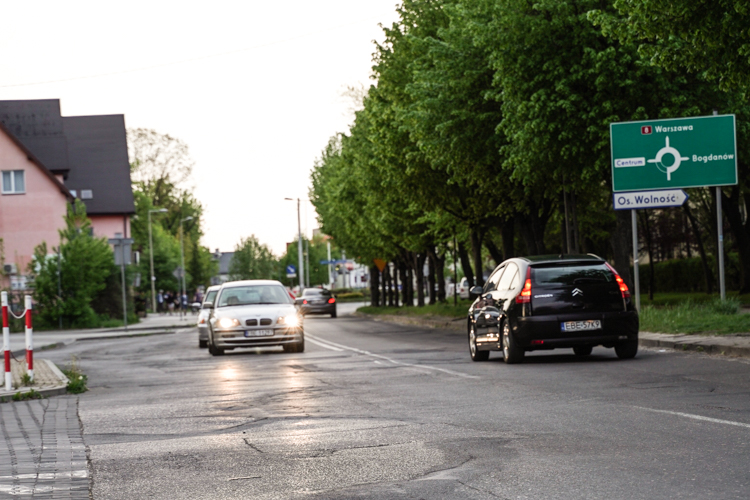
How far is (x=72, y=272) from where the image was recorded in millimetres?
46125

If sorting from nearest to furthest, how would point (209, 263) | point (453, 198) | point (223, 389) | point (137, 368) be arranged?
point (223, 389) → point (137, 368) → point (453, 198) → point (209, 263)

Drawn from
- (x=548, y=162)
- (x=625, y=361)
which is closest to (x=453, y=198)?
(x=548, y=162)

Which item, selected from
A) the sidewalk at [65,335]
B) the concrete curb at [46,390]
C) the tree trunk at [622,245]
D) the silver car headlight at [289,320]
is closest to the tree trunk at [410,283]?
the sidewalk at [65,335]

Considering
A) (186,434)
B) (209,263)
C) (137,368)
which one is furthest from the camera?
(209,263)

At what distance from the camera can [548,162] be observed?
2511 cm

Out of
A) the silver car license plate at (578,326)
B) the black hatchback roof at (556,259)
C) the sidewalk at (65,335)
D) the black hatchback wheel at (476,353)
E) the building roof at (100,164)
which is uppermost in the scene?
the building roof at (100,164)

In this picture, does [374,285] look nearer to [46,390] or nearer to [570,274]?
[570,274]

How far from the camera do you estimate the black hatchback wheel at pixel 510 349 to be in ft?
51.5

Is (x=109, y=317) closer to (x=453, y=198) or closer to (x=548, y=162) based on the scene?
(x=453, y=198)

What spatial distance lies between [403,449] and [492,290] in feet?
31.0

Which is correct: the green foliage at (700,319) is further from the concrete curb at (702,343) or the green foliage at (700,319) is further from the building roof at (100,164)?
the building roof at (100,164)

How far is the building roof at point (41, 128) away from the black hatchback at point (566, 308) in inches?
2177

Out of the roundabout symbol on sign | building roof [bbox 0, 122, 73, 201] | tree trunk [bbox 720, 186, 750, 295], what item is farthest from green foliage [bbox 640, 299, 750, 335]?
building roof [bbox 0, 122, 73, 201]

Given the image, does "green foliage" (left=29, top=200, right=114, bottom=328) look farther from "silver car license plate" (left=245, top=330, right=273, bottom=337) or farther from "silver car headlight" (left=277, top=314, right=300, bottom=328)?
"silver car headlight" (left=277, top=314, right=300, bottom=328)
